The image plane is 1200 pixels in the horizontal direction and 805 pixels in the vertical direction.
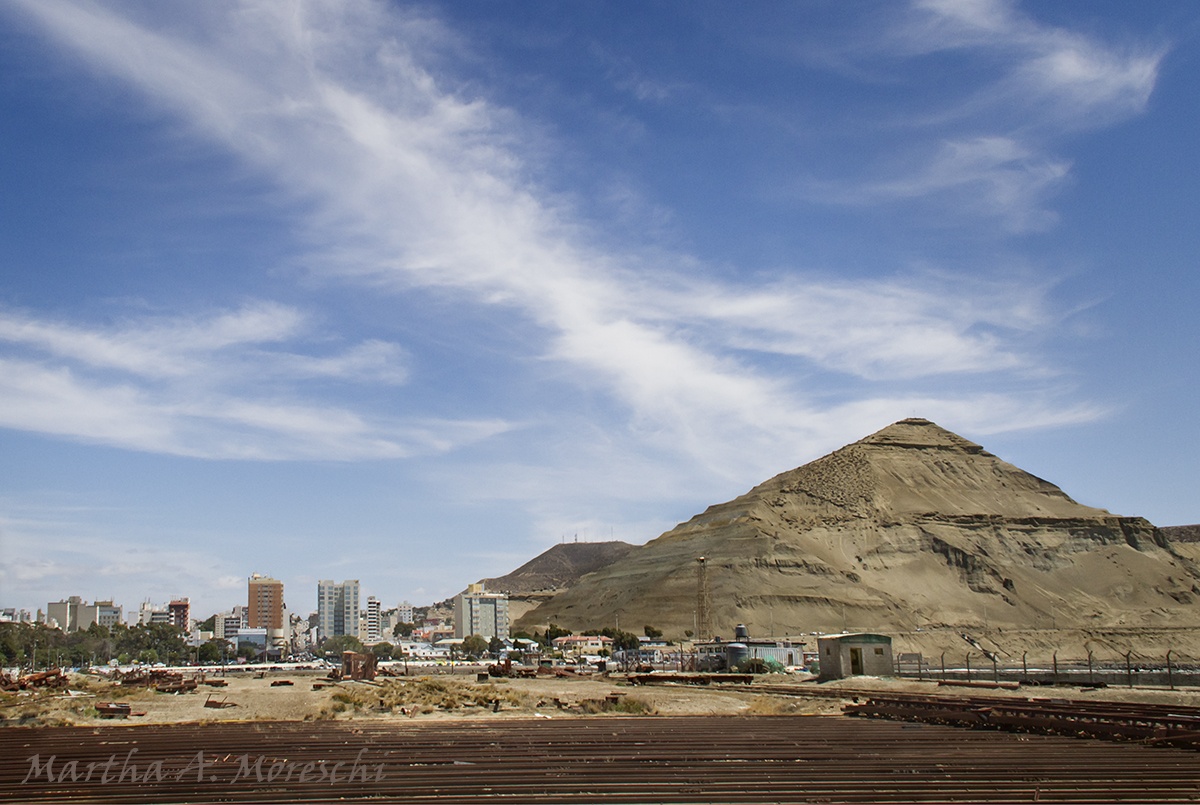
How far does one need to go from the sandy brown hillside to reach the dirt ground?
322 feet

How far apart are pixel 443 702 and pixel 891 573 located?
145 metres

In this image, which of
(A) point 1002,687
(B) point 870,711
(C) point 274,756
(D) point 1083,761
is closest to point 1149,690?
(A) point 1002,687

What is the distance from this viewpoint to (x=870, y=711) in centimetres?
3403

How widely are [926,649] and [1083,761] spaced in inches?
4717

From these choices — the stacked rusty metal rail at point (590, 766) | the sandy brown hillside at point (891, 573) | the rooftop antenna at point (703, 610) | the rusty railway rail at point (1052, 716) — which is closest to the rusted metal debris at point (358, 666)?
the stacked rusty metal rail at point (590, 766)

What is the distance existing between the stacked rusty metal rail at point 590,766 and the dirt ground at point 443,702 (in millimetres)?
5839

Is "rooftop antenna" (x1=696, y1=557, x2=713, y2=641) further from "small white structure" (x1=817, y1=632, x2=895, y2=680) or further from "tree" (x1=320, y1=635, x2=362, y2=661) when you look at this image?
"small white structure" (x1=817, y1=632, x2=895, y2=680)

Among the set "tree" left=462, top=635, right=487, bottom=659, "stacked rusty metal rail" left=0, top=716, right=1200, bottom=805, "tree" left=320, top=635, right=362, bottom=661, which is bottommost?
"tree" left=320, top=635, right=362, bottom=661

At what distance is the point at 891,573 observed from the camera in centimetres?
17038

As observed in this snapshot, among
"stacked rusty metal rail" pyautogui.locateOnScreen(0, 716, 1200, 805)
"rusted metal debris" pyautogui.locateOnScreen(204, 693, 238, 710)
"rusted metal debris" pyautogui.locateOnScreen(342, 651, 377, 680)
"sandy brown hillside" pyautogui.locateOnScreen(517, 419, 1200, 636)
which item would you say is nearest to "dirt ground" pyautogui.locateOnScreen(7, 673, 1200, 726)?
"rusted metal debris" pyautogui.locateOnScreen(204, 693, 238, 710)

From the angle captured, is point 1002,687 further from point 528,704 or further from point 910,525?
point 910,525

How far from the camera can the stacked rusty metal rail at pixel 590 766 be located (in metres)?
16.8

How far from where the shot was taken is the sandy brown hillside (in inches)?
5891

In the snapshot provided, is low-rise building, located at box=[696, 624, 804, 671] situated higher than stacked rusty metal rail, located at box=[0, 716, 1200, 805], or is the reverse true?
stacked rusty metal rail, located at box=[0, 716, 1200, 805]
